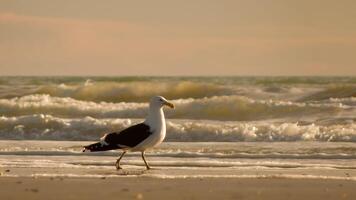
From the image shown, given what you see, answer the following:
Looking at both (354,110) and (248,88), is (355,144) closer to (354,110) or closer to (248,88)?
(354,110)

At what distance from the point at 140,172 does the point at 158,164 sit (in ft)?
3.94

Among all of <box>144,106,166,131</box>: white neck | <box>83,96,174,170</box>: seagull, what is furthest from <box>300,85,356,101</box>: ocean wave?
<box>83,96,174,170</box>: seagull

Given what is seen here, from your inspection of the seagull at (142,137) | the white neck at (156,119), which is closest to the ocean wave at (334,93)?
the white neck at (156,119)

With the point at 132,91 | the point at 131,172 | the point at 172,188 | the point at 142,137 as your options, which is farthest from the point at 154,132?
the point at 132,91

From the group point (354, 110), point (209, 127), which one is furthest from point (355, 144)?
point (354, 110)

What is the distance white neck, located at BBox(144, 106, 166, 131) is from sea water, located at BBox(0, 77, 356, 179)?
50 centimetres

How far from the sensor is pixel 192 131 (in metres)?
18.0

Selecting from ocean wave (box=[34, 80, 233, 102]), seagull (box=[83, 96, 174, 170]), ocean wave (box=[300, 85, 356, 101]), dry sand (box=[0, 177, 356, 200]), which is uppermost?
ocean wave (box=[34, 80, 233, 102])

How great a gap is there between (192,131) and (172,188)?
9.00m

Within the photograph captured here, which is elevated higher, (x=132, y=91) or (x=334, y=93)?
(x=132, y=91)

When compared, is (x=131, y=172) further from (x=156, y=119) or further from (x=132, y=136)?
(x=156, y=119)

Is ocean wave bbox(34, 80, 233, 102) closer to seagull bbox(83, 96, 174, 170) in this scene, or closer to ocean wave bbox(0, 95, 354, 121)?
ocean wave bbox(0, 95, 354, 121)

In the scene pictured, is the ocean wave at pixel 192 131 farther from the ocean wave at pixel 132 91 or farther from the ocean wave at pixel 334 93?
the ocean wave at pixel 132 91

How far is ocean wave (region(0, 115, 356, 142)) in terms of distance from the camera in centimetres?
1727
